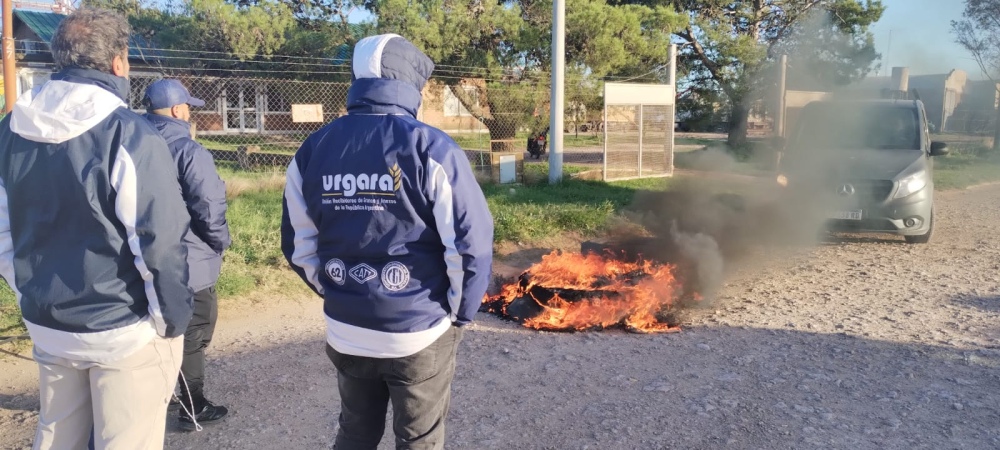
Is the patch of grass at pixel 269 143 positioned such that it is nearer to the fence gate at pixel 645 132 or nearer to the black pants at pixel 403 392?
the fence gate at pixel 645 132

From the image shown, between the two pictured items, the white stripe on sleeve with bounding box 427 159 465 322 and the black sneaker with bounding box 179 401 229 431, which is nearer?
the white stripe on sleeve with bounding box 427 159 465 322

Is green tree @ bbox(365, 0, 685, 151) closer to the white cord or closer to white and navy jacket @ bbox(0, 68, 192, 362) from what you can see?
the white cord

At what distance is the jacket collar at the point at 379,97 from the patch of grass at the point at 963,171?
17.5 metres

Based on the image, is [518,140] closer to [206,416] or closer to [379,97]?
[206,416]

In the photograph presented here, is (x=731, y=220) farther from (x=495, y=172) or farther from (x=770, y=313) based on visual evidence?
(x=495, y=172)

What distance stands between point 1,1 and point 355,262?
26.9ft

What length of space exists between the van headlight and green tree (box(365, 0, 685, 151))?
8107mm

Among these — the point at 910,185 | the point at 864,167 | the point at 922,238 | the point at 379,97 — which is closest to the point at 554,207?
the point at 864,167

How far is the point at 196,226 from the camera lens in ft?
12.3

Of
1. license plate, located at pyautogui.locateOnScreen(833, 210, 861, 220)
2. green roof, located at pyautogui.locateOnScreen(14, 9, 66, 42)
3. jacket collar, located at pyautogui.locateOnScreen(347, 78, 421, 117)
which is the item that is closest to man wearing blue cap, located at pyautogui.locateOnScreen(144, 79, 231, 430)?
jacket collar, located at pyautogui.locateOnScreen(347, 78, 421, 117)

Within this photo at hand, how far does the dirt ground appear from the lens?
13.0 ft

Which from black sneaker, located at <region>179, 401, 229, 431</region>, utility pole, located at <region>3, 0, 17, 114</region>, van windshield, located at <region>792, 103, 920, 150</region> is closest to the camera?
black sneaker, located at <region>179, 401, 229, 431</region>

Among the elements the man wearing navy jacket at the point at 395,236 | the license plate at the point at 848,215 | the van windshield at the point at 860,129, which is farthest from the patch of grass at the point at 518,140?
the man wearing navy jacket at the point at 395,236

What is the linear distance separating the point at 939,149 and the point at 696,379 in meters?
6.92
